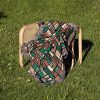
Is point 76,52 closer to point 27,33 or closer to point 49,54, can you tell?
point 49,54

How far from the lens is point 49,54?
31.5 ft

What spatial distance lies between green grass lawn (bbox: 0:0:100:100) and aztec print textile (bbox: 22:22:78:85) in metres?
0.25

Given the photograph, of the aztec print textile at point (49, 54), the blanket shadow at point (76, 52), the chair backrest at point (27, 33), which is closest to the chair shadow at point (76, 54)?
the blanket shadow at point (76, 52)

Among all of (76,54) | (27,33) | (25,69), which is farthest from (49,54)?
(76,54)

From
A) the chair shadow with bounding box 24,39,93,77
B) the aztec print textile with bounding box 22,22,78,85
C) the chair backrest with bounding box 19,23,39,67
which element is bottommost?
the chair shadow with bounding box 24,39,93,77

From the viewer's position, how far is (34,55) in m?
9.59

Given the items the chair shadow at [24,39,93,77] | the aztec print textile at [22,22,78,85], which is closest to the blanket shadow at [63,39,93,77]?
the chair shadow at [24,39,93,77]

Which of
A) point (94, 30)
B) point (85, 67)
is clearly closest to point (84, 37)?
point (94, 30)

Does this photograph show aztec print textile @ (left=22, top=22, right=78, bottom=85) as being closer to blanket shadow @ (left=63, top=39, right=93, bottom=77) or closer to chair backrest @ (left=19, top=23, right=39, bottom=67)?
chair backrest @ (left=19, top=23, right=39, bottom=67)

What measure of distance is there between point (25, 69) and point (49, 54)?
103cm

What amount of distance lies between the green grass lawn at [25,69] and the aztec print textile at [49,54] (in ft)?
0.83

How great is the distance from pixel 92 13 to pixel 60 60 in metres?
6.01

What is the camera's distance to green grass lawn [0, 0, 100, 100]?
899 cm

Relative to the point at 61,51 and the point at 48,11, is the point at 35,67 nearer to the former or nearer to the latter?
the point at 61,51
